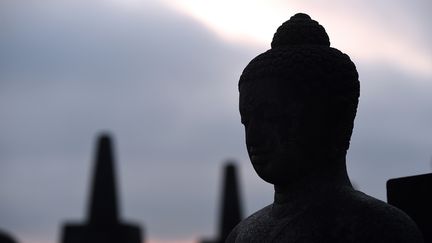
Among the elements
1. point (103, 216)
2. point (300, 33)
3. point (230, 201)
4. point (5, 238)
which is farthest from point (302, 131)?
point (230, 201)

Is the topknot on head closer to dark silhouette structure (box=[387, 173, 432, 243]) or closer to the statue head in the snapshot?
the statue head

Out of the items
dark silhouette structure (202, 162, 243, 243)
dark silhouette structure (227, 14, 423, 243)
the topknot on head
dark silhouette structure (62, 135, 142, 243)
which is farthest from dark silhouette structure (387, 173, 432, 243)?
dark silhouette structure (202, 162, 243, 243)

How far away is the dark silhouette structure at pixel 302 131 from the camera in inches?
260

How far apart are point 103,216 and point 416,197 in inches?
591

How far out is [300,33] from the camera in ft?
22.8

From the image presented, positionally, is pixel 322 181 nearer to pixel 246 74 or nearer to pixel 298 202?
pixel 298 202

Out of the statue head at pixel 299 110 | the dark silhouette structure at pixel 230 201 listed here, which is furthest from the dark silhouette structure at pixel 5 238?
the statue head at pixel 299 110

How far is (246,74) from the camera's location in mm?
6934

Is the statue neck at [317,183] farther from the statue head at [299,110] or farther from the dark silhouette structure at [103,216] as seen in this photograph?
the dark silhouette structure at [103,216]

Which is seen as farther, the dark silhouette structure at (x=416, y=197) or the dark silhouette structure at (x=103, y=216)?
the dark silhouette structure at (x=103, y=216)

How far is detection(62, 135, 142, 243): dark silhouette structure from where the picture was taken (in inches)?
834

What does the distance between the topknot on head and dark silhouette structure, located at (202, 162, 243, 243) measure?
19581 mm

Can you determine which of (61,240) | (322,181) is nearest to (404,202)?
(322,181)

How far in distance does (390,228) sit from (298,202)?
714 millimetres
